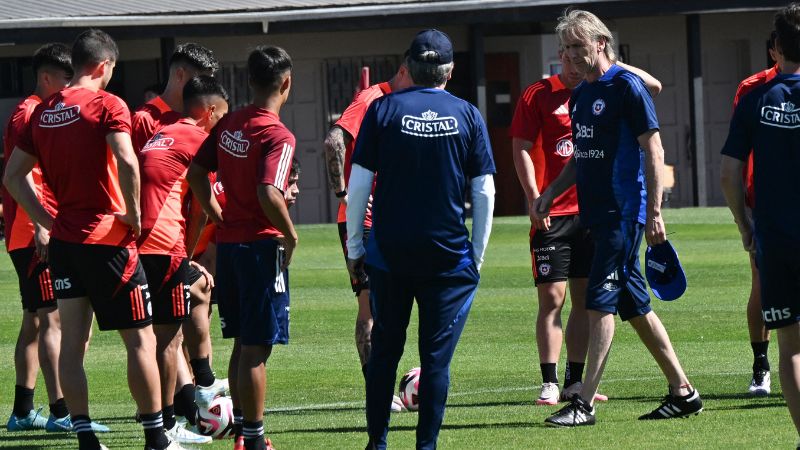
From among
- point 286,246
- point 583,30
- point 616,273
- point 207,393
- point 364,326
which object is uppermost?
point 583,30

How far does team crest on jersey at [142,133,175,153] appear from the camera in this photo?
8242 mm

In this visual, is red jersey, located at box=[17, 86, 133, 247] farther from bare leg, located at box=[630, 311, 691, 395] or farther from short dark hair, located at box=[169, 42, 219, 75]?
bare leg, located at box=[630, 311, 691, 395]

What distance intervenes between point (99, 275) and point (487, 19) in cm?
1945

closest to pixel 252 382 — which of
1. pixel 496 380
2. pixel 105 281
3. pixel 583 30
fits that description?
pixel 105 281

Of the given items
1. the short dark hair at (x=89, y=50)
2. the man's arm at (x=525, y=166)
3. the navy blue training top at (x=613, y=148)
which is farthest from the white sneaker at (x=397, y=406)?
the short dark hair at (x=89, y=50)

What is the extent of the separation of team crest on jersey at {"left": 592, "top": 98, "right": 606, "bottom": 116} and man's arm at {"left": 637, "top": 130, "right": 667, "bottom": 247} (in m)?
0.26

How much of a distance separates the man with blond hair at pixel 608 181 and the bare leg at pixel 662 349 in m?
0.01

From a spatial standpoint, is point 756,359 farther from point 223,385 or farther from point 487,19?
point 487,19

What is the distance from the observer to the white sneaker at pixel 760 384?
9156 millimetres

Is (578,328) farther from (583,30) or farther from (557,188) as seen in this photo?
(583,30)

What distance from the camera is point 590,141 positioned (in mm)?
8156

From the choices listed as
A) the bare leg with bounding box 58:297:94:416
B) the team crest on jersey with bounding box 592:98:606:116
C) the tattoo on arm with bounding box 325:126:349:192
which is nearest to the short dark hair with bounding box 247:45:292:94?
the tattoo on arm with bounding box 325:126:349:192

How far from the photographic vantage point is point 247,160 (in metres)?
7.31

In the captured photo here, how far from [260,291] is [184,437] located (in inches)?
54.7
